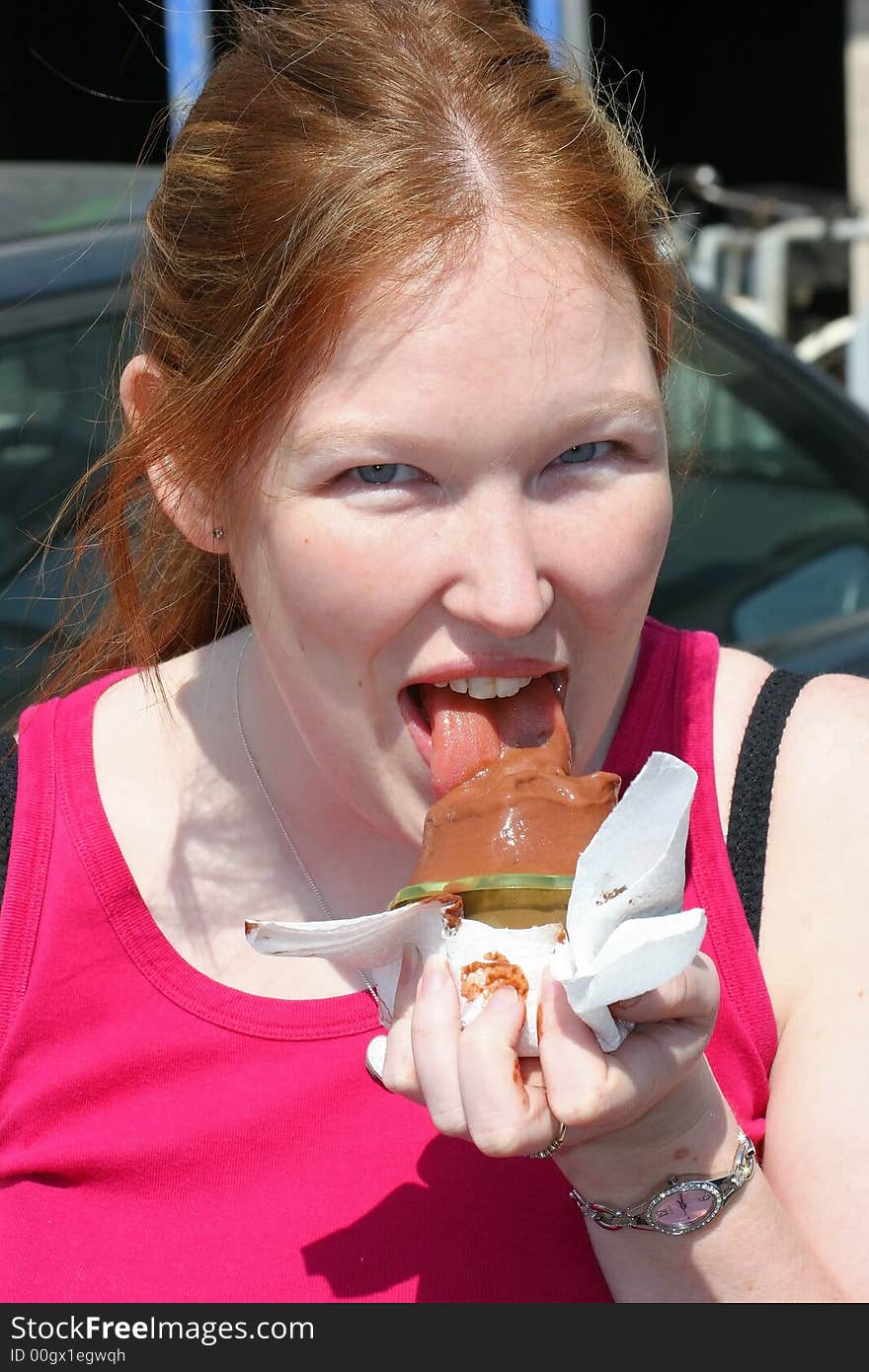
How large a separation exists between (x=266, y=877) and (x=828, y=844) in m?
0.75

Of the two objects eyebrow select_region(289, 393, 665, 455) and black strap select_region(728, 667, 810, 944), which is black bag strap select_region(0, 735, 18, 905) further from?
black strap select_region(728, 667, 810, 944)

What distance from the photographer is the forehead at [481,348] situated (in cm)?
158

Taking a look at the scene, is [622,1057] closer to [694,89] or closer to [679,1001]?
[679,1001]

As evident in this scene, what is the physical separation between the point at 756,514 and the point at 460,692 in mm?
2045

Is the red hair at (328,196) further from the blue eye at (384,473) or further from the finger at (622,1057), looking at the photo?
the finger at (622,1057)

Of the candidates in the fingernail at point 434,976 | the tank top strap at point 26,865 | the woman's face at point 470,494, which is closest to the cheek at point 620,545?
the woman's face at point 470,494

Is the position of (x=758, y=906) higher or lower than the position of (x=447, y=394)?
lower

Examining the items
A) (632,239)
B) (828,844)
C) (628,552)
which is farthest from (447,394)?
(828,844)

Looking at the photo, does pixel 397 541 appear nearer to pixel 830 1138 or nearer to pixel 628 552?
pixel 628 552

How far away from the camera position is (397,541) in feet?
5.26

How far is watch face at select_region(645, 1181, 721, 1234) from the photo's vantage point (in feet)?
4.98

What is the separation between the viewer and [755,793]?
191cm

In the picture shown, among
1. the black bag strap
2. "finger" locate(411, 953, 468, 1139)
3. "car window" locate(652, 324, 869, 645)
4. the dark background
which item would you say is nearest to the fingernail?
"finger" locate(411, 953, 468, 1139)

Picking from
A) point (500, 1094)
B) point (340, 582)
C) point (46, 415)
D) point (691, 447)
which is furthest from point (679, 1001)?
point (46, 415)
